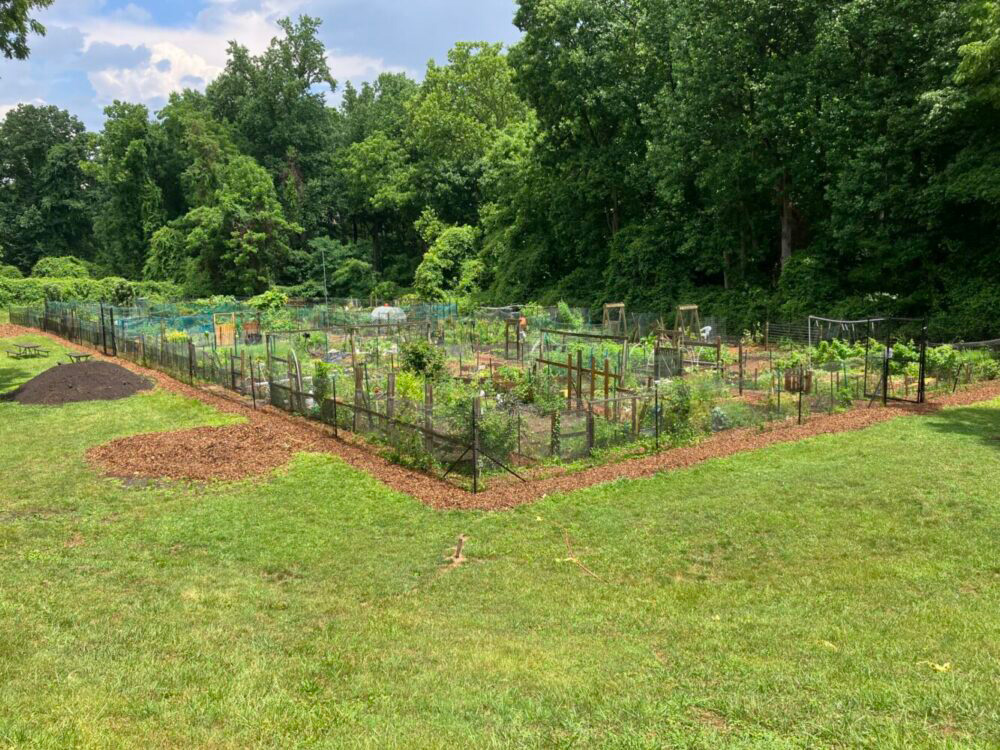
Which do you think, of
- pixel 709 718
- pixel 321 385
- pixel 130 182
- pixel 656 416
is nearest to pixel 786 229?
pixel 656 416

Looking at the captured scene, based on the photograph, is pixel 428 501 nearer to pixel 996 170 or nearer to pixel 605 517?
pixel 605 517

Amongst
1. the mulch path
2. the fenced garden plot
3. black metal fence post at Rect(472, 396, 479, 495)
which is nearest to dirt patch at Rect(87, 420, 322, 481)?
the mulch path

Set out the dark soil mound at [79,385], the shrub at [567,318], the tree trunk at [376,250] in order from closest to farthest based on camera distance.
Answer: the dark soil mound at [79,385]
the shrub at [567,318]
the tree trunk at [376,250]

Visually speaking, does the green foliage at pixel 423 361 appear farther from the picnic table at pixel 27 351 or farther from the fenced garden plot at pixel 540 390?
the picnic table at pixel 27 351

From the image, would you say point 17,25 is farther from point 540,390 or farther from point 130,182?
point 130,182

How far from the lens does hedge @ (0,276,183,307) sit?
62.9 m

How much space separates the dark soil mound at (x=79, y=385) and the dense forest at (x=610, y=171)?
29.7m

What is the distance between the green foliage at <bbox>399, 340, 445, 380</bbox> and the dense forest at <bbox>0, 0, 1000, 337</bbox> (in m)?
22.3

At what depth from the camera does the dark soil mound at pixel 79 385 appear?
22.2 metres

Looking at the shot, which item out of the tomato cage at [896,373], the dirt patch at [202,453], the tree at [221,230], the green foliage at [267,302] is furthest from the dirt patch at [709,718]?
the tree at [221,230]

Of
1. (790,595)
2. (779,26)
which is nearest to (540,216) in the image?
(779,26)

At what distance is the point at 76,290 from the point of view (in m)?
64.6

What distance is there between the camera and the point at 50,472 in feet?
46.1

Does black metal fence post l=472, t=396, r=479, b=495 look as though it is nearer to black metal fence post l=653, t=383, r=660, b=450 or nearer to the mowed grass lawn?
the mowed grass lawn
